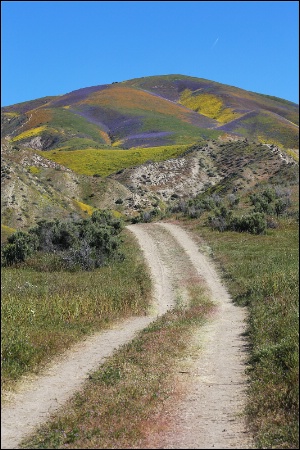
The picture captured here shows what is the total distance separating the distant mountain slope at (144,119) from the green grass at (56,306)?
6553 centimetres

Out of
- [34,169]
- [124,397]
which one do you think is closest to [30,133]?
[34,169]

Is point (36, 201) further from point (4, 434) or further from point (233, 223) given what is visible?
point (4, 434)

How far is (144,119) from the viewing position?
105m

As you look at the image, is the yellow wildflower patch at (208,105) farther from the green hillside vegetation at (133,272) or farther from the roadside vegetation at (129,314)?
the roadside vegetation at (129,314)

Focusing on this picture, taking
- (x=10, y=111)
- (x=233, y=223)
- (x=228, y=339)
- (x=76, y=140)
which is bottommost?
(x=228, y=339)

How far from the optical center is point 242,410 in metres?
7.84

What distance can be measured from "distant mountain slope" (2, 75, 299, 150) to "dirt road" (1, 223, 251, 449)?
241 feet

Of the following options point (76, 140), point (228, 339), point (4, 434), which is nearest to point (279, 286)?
point (228, 339)

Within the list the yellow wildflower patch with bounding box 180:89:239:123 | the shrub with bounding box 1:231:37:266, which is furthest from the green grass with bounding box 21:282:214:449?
the yellow wildflower patch with bounding box 180:89:239:123

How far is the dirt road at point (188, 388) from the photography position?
6902 millimetres

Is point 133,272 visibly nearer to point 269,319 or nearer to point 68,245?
point 68,245

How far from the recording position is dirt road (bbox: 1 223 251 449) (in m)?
6.90

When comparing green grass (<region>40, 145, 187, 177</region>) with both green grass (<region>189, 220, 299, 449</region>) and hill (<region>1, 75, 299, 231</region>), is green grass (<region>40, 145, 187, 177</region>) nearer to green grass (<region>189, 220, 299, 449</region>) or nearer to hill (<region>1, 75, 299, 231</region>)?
hill (<region>1, 75, 299, 231</region>)

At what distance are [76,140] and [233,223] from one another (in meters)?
62.2
